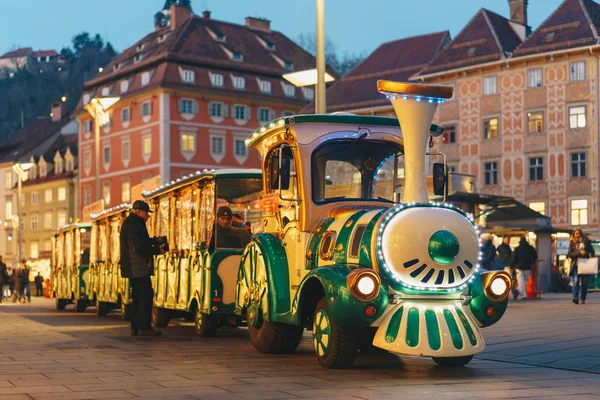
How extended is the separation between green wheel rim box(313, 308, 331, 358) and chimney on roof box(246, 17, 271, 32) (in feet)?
264

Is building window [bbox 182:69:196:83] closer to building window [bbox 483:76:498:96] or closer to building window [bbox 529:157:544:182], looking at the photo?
building window [bbox 483:76:498:96]

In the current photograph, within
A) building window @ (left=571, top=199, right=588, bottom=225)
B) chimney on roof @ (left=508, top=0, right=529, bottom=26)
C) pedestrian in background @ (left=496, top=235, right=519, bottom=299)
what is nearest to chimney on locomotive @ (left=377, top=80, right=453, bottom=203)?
pedestrian in background @ (left=496, top=235, right=519, bottom=299)

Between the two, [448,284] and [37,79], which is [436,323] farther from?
[37,79]

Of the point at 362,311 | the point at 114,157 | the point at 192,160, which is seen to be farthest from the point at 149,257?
the point at 114,157

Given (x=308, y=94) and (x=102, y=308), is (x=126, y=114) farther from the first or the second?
(x=102, y=308)

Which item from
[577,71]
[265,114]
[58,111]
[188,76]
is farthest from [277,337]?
[58,111]

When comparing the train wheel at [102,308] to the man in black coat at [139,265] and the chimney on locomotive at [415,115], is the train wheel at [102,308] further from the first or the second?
the chimney on locomotive at [415,115]

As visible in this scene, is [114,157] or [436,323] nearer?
[436,323]

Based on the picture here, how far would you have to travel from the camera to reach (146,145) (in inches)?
3083

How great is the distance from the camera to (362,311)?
10484 mm

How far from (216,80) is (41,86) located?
10298cm

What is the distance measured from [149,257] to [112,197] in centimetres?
6882

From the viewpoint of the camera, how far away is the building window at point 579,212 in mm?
60469

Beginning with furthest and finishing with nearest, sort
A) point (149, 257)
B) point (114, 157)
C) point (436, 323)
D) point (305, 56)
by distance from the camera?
point (305, 56) < point (114, 157) < point (149, 257) < point (436, 323)
